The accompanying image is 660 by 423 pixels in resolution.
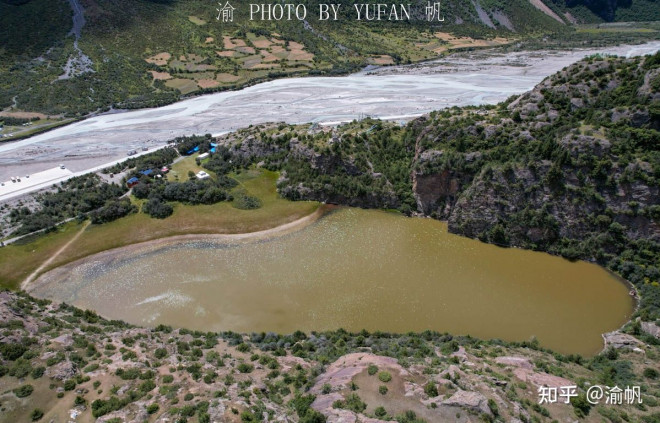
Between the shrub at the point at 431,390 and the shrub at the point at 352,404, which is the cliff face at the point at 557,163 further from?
the shrub at the point at 352,404

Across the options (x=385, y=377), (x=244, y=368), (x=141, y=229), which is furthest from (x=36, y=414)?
(x=141, y=229)

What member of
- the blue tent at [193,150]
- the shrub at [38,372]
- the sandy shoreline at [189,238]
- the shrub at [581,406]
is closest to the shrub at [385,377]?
the shrub at [581,406]

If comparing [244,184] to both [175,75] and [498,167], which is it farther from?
[175,75]

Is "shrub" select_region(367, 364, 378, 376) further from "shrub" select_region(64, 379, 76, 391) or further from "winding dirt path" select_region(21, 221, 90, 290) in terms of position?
"winding dirt path" select_region(21, 221, 90, 290)

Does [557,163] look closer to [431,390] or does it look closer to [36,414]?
[431,390]

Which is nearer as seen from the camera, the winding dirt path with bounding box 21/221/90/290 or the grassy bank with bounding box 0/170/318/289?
the winding dirt path with bounding box 21/221/90/290

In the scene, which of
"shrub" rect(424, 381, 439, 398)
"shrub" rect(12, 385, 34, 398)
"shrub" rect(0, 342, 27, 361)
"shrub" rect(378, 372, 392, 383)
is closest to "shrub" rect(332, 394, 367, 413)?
"shrub" rect(378, 372, 392, 383)
